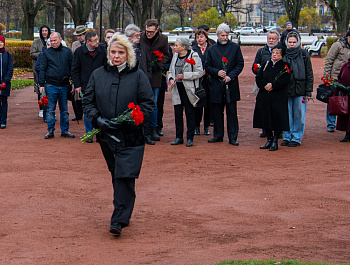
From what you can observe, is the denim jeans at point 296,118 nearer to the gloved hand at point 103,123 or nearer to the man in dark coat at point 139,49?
the man in dark coat at point 139,49

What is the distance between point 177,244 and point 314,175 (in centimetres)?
380

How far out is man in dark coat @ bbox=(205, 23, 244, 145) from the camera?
11.3 meters

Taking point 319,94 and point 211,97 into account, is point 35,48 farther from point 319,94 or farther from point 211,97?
point 319,94

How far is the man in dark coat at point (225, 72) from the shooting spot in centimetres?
1134

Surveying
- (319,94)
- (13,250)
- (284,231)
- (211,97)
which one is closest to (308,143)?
(319,94)

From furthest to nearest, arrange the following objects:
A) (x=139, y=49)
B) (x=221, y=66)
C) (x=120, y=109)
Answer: (x=221, y=66) < (x=139, y=49) < (x=120, y=109)

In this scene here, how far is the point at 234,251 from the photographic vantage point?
18.7ft

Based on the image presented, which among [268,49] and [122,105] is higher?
[268,49]

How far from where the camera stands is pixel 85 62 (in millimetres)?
11203

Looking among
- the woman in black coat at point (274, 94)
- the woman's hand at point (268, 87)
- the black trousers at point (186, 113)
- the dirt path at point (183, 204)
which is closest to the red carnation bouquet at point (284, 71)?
the woman in black coat at point (274, 94)

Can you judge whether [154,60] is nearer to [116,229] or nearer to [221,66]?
[221,66]

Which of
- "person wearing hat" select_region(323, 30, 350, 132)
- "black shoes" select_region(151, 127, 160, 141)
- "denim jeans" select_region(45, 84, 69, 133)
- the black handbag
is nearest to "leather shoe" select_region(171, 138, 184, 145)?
"black shoes" select_region(151, 127, 160, 141)

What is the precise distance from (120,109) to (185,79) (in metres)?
5.10

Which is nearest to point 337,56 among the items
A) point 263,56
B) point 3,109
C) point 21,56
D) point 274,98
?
point 263,56
